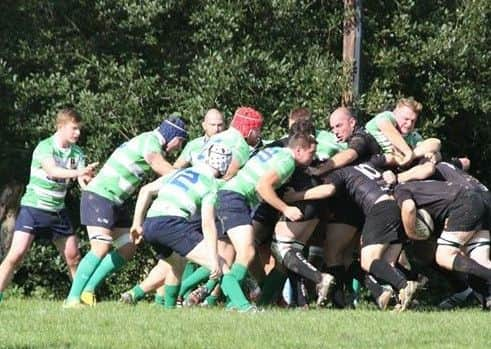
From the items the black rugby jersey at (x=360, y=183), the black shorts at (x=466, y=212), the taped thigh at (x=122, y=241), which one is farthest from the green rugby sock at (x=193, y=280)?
the black shorts at (x=466, y=212)

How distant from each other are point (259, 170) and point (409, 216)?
1.56 metres

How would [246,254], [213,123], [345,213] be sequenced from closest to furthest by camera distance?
[246,254] < [345,213] < [213,123]

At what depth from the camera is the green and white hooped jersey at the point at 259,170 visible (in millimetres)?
12789

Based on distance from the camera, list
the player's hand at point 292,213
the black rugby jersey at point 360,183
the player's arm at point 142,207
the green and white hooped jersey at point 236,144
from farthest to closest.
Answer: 1. the black rugby jersey at point 360,183
2. the green and white hooped jersey at point 236,144
3. the player's arm at point 142,207
4. the player's hand at point 292,213

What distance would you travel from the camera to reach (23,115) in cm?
1764

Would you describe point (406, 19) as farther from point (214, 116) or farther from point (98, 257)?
point (98, 257)

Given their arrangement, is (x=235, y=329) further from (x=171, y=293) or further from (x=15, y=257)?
(x=15, y=257)

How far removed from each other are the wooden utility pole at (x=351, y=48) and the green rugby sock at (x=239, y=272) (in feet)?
16.0

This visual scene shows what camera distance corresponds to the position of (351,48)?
17375 millimetres

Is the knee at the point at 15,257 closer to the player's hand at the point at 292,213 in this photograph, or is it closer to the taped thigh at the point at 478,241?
the player's hand at the point at 292,213

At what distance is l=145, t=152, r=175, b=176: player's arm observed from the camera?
13289 mm

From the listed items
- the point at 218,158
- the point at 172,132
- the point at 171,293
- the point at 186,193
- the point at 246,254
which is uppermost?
the point at 218,158

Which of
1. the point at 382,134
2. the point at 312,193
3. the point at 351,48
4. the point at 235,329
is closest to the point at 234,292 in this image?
the point at 312,193

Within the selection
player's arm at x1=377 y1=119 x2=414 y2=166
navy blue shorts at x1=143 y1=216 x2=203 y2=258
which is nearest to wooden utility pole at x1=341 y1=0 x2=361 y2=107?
player's arm at x1=377 y1=119 x2=414 y2=166
